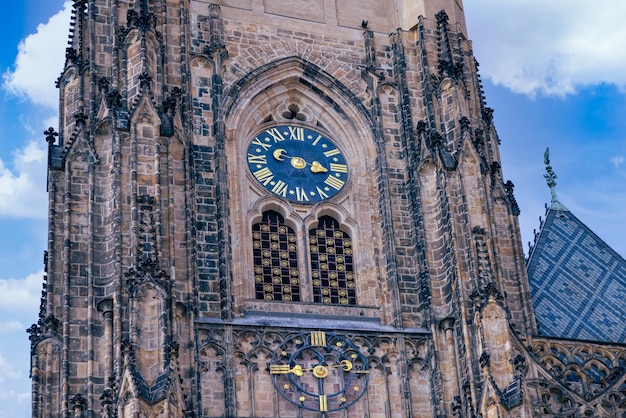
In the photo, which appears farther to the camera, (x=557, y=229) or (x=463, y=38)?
(x=557, y=229)

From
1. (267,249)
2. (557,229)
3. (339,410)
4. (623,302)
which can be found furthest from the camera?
(557,229)

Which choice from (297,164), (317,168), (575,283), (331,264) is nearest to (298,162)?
(297,164)

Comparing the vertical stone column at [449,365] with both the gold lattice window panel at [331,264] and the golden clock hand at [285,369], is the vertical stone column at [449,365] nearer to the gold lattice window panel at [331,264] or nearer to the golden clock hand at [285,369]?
the gold lattice window panel at [331,264]

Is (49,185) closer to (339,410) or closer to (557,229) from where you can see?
(339,410)

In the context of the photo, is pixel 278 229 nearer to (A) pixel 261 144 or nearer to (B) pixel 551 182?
(A) pixel 261 144

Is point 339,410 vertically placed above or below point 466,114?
below

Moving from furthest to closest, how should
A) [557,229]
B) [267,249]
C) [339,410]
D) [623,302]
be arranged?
[557,229]
[623,302]
[267,249]
[339,410]

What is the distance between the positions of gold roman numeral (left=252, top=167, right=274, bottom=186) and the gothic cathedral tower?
0.05m

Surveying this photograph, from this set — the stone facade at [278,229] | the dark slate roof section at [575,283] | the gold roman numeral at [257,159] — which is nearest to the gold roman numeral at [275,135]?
the stone facade at [278,229]

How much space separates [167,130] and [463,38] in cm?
823

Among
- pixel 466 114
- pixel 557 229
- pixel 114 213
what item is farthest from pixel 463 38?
pixel 114 213

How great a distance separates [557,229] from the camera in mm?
37812

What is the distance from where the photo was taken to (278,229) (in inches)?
1272

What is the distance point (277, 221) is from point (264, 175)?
1.01 meters
